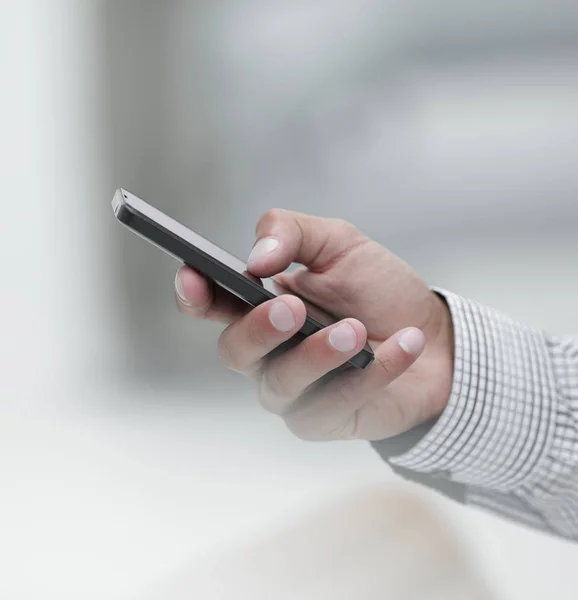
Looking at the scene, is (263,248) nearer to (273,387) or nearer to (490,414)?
(273,387)

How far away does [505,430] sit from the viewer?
0.65 m

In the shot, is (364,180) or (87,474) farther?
(364,180)

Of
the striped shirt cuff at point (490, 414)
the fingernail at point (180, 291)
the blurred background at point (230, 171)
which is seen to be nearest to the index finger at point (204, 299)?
the fingernail at point (180, 291)

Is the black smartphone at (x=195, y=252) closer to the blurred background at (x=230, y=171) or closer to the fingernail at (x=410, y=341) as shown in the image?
the fingernail at (x=410, y=341)

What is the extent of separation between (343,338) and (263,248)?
0.11m

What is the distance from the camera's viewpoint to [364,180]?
137 centimetres

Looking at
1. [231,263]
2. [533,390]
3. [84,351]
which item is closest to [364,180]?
[84,351]

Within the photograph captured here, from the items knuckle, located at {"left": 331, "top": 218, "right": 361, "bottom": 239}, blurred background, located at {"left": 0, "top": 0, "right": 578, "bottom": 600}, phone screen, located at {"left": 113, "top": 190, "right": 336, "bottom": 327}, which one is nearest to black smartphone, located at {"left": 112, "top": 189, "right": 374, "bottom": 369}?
phone screen, located at {"left": 113, "top": 190, "right": 336, "bottom": 327}

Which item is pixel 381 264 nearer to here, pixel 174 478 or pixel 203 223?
pixel 174 478

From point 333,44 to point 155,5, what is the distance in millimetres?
341

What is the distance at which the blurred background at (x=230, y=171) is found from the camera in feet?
4.20

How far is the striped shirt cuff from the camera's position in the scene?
635mm

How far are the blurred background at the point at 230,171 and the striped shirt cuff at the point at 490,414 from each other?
1.72 feet

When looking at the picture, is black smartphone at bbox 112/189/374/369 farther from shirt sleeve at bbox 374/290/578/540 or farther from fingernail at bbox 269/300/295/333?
shirt sleeve at bbox 374/290/578/540
